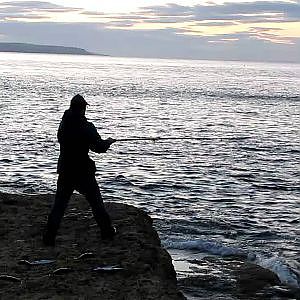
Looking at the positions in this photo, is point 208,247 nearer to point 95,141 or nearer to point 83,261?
point 83,261

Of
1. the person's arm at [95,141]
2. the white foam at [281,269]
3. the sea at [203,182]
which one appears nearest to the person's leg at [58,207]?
the person's arm at [95,141]

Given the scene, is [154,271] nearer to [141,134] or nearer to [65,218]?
[65,218]

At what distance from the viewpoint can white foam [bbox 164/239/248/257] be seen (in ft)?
44.5

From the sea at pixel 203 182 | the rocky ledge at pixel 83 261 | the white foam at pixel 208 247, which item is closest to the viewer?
the rocky ledge at pixel 83 261

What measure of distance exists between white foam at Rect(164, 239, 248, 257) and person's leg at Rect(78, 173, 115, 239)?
3542mm

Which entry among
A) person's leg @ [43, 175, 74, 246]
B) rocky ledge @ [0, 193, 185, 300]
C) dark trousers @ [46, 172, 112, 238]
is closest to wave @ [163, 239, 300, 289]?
rocky ledge @ [0, 193, 185, 300]

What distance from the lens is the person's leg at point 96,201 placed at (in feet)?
32.5

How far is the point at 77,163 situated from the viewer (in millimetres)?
9750

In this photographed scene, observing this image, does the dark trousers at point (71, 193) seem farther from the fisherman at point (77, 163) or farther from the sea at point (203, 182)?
the sea at point (203, 182)

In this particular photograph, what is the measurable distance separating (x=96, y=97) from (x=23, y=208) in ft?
180

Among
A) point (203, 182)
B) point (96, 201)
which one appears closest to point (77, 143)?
point (96, 201)

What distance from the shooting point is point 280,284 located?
11570 millimetres

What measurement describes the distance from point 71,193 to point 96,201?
437 mm

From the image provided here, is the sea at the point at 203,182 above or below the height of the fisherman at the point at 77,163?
below
